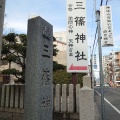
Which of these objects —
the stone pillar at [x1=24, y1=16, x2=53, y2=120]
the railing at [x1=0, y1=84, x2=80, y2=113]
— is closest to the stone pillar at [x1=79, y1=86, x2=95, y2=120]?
the stone pillar at [x1=24, y1=16, x2=53, y2=120]

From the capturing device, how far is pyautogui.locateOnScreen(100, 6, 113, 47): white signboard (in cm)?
966

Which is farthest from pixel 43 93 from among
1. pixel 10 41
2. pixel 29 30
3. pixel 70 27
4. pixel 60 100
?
pixel 10 41

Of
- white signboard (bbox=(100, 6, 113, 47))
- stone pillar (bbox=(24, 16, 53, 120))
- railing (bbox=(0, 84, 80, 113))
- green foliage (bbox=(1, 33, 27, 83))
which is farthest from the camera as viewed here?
green foliage (bbox=(1, 33, 27, 83))

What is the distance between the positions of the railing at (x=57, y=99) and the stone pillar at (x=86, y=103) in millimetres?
2002

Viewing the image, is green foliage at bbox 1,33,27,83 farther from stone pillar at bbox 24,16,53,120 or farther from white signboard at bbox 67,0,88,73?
stone pillar at bbox 24,16,53,120

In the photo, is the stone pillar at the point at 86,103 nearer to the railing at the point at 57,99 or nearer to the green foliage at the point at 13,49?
the railing at the point at 57,99

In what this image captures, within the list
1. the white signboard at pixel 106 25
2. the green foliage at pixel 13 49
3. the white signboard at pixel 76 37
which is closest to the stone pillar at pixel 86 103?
the white signboard at pixel 76 37

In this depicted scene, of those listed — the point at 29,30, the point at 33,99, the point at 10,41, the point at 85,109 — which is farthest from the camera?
the point at 10,41

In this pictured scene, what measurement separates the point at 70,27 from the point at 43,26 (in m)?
4.01

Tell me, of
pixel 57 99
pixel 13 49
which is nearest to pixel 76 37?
pixel 57 99

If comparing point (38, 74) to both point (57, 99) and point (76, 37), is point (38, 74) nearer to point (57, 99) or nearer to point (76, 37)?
point (57, 99)

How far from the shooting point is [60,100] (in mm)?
8367

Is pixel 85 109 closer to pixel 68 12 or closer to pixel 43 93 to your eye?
pixel 43 93

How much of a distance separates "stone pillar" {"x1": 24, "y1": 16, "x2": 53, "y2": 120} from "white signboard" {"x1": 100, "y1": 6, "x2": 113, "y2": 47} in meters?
4.92
